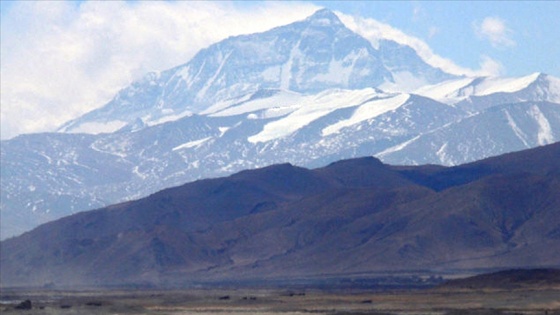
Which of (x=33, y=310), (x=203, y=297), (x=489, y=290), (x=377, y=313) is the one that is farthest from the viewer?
(x=203, y=297)

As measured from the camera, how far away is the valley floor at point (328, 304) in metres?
150

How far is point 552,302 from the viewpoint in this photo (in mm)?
151625

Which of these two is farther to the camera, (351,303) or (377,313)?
(351,303)

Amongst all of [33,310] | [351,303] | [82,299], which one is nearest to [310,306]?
[351,303]

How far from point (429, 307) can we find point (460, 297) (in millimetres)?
13160

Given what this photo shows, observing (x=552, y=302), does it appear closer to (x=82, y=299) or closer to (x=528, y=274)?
(x=528, y=274)

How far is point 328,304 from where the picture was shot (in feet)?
543

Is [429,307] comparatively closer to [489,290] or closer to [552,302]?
[552,302]

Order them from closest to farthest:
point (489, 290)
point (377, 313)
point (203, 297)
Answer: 1. point (377, 313)
2. point (489, 290)
3. point (203, 297)

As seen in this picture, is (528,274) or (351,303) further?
(528,274)

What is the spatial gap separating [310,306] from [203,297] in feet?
97.1

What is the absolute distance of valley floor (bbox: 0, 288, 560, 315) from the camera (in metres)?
150

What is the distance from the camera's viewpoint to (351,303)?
6521 inches

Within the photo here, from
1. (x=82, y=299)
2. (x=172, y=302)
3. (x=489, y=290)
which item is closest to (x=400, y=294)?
(x=489, y=290)
